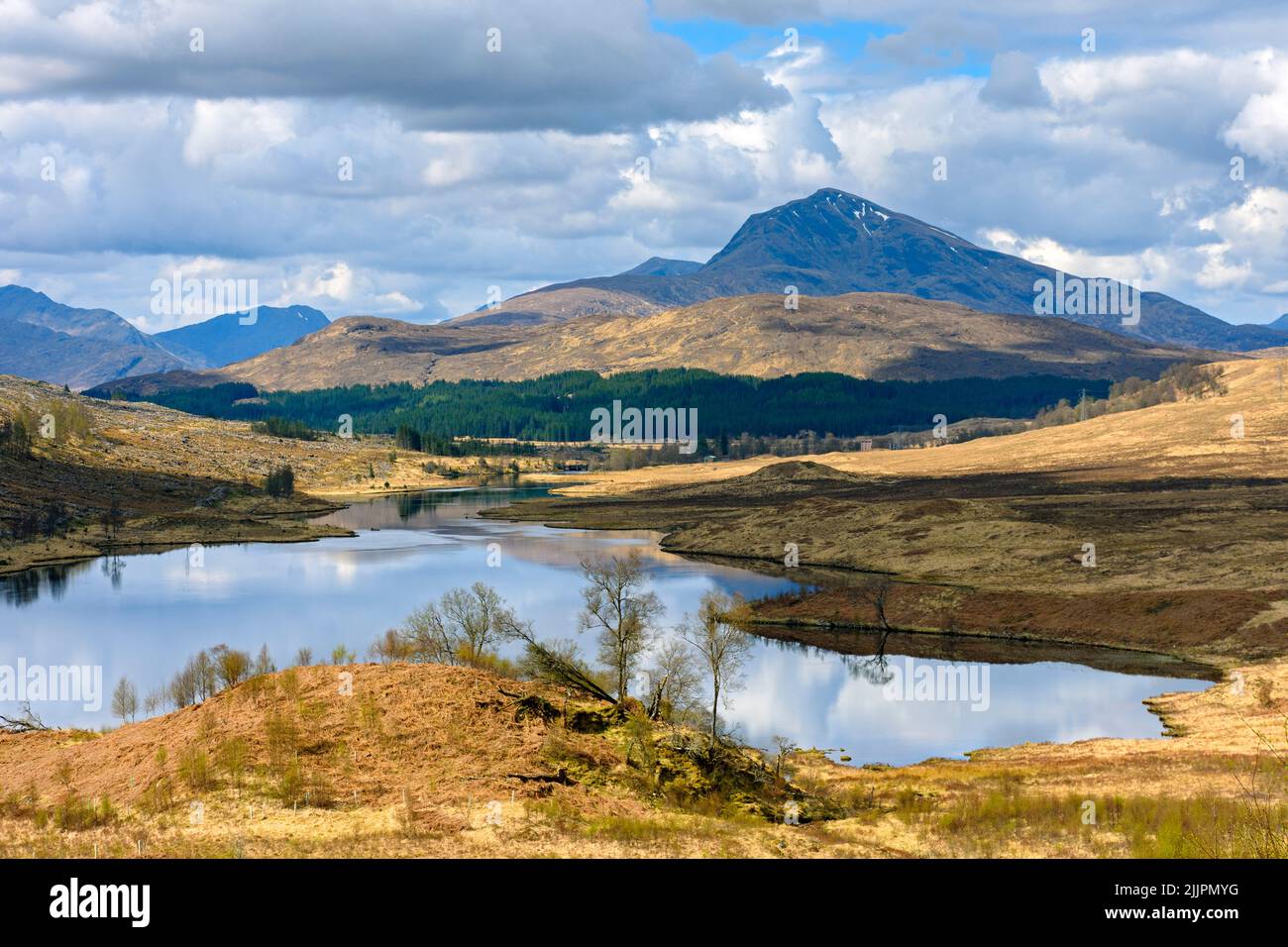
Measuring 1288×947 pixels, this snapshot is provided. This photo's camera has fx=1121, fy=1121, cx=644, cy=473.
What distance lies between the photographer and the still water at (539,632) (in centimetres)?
6388

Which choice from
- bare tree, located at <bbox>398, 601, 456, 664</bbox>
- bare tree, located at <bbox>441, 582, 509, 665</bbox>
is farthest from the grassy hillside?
bare tree, located at <bbox>398, 601, 456, 664</bbox>

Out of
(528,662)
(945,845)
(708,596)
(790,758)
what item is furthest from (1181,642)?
(945,845)

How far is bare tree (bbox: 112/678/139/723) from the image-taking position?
2383 inches

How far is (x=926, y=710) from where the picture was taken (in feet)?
225

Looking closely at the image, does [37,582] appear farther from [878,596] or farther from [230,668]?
[878,596]

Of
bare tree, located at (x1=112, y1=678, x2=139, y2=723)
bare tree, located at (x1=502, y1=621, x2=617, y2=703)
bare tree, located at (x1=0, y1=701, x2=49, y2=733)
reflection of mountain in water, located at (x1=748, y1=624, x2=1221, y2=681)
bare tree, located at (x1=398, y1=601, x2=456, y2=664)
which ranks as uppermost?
bare tree, located at (x1=502, y1=621, x2=617, y2=703)

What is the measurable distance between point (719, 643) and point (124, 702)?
3288 centimetres

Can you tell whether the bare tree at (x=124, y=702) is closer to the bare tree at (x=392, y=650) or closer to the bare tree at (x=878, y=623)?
the bare tree at (x=392, y=650)

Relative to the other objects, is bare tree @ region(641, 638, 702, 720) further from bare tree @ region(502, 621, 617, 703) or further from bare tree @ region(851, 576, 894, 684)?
bare tree @ region(851, 576, 894, 684)

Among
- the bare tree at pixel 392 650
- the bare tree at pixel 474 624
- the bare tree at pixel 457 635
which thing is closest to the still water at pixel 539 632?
the bare tree at pixel 392 650

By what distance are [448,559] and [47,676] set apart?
6399cm

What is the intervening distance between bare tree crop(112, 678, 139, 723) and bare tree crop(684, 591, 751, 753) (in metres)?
30.7

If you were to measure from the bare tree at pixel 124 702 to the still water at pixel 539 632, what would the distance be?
1.13 meters

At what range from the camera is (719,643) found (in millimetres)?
57594
